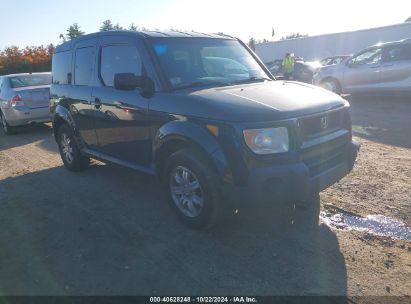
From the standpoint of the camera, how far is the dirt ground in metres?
3.24

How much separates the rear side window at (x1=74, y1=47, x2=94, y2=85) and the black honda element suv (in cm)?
1

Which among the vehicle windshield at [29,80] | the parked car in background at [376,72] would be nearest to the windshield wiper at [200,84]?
the vehicle windshield at [29,80]

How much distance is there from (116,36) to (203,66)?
49.5 inches

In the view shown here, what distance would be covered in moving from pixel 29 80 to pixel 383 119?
9278mm

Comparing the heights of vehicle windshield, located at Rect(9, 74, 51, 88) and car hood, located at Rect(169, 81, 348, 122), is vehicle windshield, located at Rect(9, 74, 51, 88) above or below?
above

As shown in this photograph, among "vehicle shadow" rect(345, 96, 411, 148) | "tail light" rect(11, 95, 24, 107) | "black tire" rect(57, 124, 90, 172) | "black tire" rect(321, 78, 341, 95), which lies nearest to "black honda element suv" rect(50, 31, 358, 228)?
"black tire" rect(57, 124, 90, 172)

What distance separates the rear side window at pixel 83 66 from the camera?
5535 mm

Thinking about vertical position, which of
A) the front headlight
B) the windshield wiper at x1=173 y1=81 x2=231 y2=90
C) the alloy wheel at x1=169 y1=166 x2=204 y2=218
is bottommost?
the alloy wheel at x1=169 y1=166 x2=204 y2=218

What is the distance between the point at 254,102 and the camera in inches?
147

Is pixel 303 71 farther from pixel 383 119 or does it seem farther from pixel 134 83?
pixel 134 83

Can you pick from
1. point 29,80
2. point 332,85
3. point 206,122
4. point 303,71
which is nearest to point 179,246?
point 206,122

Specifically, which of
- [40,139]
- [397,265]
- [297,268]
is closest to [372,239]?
[397,265]

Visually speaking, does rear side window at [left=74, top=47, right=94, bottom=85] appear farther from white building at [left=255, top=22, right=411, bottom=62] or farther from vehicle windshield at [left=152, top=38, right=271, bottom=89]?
white building at [left=255, top=22, right=411, bottom=62]

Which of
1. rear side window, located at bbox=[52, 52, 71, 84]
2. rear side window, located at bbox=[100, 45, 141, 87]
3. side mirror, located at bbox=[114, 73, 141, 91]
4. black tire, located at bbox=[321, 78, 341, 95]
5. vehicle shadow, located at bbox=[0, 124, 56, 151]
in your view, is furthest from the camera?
black tire, located at bbox=[321, 78, 341, 95]
